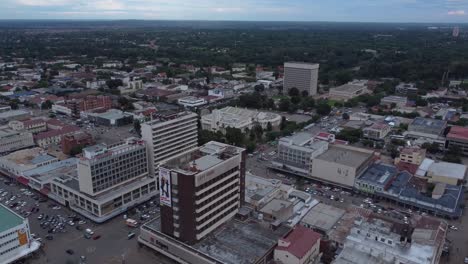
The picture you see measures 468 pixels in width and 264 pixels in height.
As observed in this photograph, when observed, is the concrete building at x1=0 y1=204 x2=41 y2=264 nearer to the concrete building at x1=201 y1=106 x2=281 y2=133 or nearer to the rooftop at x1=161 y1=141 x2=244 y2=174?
→ the rooftop at x1=161 y1=141 x2=244 y2=174

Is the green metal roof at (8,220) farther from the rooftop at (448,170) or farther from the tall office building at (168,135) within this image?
the rooftop at (448,170)

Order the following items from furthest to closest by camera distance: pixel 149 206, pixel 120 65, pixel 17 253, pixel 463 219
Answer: pixel 120 65 → pixel 149 206 → pixel 463 219 → pixel 17 253

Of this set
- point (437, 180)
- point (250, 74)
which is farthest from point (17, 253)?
point (250, 74)

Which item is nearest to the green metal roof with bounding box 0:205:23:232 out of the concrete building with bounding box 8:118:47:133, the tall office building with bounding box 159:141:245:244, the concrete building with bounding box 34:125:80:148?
the tall office building with bounding box 159:141:245:244

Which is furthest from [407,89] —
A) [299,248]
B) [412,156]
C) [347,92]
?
[299,248]

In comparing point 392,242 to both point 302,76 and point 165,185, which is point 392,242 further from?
point 302,76

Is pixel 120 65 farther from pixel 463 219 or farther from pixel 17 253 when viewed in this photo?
pixel 463 219

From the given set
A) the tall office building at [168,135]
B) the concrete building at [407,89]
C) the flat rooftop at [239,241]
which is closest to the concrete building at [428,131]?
the concrete building at [407,89]

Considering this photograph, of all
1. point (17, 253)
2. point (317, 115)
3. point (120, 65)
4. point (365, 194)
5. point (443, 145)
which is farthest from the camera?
point (120, 65)
